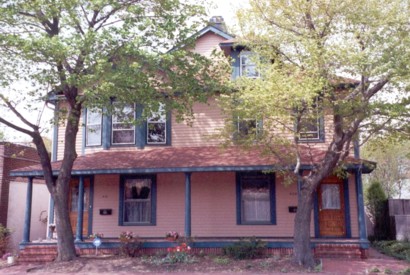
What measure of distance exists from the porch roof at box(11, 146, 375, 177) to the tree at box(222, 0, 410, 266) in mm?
1566

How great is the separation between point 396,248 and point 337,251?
2.56 m

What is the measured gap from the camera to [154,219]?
15.9 metres

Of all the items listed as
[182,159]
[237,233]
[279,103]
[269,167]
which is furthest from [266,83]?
[237,233]

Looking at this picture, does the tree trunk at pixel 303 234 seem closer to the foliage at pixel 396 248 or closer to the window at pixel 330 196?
the foliage at pixel 396 248

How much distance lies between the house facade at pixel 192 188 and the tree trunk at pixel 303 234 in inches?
72.0

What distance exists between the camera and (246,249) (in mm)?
13148

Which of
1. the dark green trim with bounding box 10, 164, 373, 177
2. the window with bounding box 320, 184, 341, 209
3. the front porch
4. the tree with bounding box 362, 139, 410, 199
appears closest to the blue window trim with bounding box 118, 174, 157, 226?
the front porch

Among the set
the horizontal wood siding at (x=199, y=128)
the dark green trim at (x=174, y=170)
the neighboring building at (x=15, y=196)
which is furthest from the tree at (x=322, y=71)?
the neighboring building at (x=15, y=196)

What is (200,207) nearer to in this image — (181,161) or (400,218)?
(181,161)

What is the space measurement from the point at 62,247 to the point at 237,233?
6028 mm

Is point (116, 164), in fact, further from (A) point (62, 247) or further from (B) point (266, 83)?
(B) point (266, 83)

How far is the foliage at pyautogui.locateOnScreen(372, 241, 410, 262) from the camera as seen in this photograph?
13406 mm

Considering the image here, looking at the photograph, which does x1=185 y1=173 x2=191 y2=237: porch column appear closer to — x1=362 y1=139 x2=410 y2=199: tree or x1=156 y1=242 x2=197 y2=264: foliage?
x1=156 y1=242 x2=197 y2=264: foliage

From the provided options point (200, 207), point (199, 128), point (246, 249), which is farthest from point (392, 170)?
point (246, 249)
